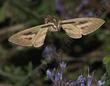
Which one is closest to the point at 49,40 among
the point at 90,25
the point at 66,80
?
the point at 66,80

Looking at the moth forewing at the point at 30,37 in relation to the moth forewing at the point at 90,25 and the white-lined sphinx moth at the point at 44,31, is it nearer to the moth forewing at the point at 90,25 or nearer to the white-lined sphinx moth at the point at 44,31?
the white-lined sphinx moth at the point at 44,31

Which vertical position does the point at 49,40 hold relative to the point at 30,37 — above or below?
below

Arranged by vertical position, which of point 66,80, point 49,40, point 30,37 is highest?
point 30,37

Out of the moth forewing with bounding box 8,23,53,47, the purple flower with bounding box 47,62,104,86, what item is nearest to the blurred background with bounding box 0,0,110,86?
the purple flower with bounding box 47,62,104,86

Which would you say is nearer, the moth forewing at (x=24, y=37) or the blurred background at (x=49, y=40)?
the moth forewing at (x=24, y=37)

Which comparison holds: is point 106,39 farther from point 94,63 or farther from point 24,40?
point 24,40

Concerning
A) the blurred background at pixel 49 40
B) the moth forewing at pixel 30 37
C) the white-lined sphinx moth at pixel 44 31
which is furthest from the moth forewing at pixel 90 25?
the blurred background at pixel 49 40

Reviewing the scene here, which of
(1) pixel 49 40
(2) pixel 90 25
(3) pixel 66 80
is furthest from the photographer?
(1) pixel 49 40

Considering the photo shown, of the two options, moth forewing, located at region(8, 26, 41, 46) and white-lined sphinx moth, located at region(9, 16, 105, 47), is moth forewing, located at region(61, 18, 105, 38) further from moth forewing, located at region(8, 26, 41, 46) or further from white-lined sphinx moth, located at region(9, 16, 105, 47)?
moth forewing, located at region(8, 26, 41, 46)

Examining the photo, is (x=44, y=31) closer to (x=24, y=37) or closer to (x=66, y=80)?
(x=24, y=37)

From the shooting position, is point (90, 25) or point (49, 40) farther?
point (49, 40)

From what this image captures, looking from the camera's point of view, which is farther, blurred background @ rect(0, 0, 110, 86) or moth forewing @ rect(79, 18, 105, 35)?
blurred background @ rect(0, 0, 110, 86)

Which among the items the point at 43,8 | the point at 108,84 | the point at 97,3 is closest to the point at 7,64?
the point at 43,8
